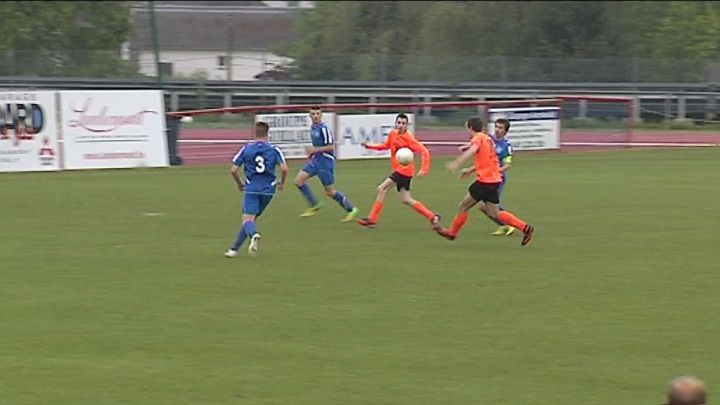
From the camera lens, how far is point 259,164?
15172 millimetres

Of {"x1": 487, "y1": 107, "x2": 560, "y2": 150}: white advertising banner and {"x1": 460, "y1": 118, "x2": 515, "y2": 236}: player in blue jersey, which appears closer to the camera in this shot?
{"x1": 460, "y1": 118, "x2": 515, "y2": 236}: player in blue jersey

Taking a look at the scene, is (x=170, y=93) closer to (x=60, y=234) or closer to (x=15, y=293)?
(x=60, y=234)

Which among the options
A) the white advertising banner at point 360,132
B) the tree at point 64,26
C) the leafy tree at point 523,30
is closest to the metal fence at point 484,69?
the tree at point 64,26

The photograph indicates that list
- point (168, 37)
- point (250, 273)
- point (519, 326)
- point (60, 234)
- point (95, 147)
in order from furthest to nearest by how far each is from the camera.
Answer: point (168, 37) → point (95, 147) → point (60, 234) → point (250, 273) → point (519, 326)

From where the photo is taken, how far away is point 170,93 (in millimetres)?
41781

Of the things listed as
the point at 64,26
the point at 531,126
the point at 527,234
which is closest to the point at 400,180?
the point at 527,234

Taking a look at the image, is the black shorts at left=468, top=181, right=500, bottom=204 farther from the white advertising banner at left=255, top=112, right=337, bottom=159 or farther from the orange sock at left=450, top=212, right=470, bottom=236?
the white advertising banner at left=255, top=112, right=337, bottom=159

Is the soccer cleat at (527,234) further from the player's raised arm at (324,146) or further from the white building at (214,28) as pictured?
the white building at (214,28)

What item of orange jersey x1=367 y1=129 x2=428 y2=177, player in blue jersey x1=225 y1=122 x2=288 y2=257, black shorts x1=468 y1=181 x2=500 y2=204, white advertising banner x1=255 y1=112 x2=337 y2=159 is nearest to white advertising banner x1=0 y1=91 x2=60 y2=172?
white advertising banner x1=255 y1=112 x2=337 y2=159

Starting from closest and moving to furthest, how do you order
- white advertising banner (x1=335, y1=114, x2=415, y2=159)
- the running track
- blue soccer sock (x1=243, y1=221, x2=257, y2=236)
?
blue soccer sock (x1=243, y1=221, x2=257, y2=236) → white advertising banner (x1=335, y1=114, x2=415, y2=159) → the running track

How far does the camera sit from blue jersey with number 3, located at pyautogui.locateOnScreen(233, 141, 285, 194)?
15.2 m

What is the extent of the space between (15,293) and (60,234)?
4765 mm

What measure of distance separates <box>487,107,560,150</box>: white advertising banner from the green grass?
450 inches

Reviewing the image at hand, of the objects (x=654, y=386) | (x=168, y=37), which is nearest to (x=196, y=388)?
(x=654, y=386)
